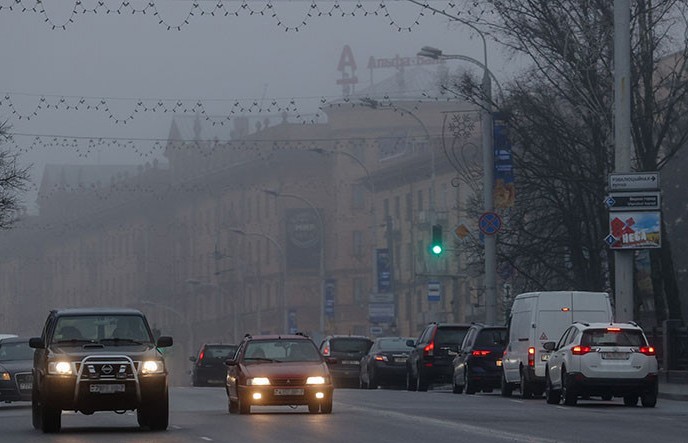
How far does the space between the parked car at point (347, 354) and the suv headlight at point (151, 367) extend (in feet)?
96.9

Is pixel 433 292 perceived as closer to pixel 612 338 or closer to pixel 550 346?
pixel 550 346

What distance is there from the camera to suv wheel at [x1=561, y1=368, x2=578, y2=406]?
33281 mm

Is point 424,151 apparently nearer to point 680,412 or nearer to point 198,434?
point 680,412

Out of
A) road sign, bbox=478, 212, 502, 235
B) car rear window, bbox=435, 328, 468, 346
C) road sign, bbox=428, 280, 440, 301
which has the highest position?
road sign, bbox=478, 212, 502, 235

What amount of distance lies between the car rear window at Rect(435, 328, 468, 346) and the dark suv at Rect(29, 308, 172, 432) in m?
20.9

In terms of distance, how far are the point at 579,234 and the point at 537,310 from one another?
16285 millimetres

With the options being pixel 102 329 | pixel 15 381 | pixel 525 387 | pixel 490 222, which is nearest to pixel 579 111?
pixel 490 222

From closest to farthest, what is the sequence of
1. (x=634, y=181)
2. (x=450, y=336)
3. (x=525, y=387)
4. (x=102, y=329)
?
(x=102, y=329) < (x=525, y=387) < (x=634, y=181) < (x=450, y=336)

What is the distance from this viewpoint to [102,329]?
25.8 meters


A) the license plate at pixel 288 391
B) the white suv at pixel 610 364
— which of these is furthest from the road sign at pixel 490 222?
the license plate at pixel 288 391

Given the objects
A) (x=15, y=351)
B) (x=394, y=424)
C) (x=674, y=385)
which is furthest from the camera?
(x=674, y=385)

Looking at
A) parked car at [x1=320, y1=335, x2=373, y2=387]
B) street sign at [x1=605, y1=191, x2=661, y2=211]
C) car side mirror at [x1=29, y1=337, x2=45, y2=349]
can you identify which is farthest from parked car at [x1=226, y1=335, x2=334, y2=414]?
parked car at [x1=320, y1=335, x2=373, y2=387]

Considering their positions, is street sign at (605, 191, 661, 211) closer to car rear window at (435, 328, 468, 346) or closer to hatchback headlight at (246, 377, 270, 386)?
car rear window at (435, 328, 468, 346)

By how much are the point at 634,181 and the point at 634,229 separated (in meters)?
1.07
